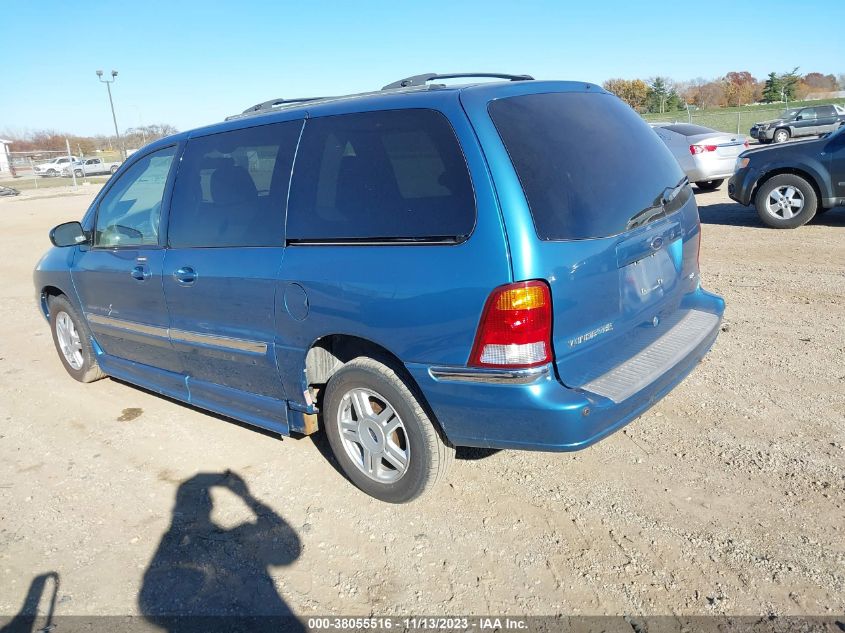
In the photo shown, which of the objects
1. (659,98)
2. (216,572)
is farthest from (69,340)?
(659,98)

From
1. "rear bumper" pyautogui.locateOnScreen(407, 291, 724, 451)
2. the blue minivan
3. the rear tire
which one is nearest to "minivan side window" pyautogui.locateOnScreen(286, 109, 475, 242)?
the blue minivan

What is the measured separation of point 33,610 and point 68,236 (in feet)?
9.22

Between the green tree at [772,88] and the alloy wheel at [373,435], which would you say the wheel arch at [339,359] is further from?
the green tree at [772,88]

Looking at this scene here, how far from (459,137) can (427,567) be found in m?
1.85

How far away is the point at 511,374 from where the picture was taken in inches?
106

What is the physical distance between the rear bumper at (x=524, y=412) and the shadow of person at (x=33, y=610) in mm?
1796

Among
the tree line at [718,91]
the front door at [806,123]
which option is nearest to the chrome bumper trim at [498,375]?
the front door at [806,123]

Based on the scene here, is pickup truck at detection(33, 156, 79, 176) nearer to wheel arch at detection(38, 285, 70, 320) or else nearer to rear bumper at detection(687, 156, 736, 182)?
rear bumper at detection(687, 156, 736, 182)

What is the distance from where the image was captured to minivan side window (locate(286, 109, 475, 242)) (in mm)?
2828

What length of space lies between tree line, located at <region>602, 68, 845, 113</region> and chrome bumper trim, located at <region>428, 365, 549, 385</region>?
201ft

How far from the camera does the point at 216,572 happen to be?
2.91 metres

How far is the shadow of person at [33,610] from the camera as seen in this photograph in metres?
2.66

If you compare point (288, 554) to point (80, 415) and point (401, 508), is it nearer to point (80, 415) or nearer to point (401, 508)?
point (401, 508)

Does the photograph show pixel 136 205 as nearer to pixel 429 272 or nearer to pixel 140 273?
pixel 140 273
